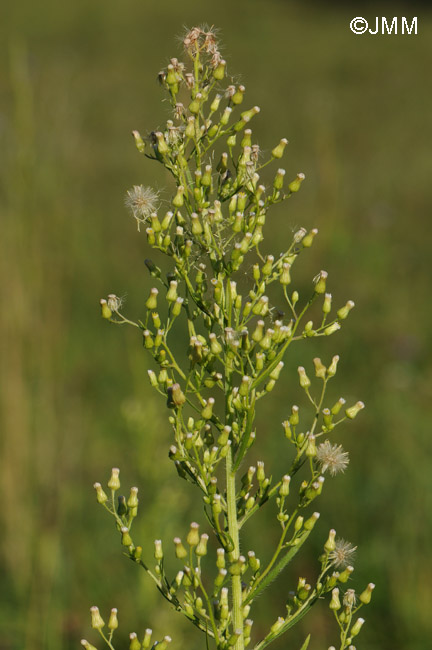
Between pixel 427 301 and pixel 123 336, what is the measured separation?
4.67 metres

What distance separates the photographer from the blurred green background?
5.42 metres

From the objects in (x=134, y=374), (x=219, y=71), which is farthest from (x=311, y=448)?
(x=134, y=374)

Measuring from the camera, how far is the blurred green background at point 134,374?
5.42 metres

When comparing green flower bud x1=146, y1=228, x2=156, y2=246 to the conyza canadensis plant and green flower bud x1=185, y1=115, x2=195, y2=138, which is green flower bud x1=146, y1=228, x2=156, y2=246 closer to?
the conyza canadensis plant

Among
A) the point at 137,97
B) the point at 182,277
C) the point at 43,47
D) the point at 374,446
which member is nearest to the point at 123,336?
the point at 374,446

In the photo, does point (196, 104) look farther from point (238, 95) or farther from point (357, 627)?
point (357, 627)

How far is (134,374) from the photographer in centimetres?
471

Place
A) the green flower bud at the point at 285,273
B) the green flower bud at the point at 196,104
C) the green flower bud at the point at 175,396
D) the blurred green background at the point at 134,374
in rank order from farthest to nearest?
the blurred green background at the point at 134,374 → the green flower bud at the point at 285,273 → the green flower bud at the point at 196,104 → the green flower bud at the point at 175,396

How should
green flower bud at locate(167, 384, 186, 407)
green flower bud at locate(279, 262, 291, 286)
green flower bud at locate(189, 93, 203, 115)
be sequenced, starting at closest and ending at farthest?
green flower bud at locate(167, 384, 186, 407)
green flower bud at locate(189, 93, 203, 115)
green flower bud at locate(279, 262, 291, 286)

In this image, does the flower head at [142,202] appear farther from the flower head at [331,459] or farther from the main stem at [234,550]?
the flower head at [331,459]

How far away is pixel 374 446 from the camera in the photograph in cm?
781

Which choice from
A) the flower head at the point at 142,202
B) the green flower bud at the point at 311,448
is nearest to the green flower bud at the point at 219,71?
the flower head at the point at 142,202

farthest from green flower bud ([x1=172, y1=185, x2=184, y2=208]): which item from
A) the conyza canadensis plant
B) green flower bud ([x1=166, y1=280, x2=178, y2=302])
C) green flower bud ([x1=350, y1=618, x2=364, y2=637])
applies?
green flower bud ([x1=350, y1=618, x2=364, y2=637])

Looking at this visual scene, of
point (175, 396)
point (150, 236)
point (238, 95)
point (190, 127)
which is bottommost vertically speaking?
point (175, 396)
